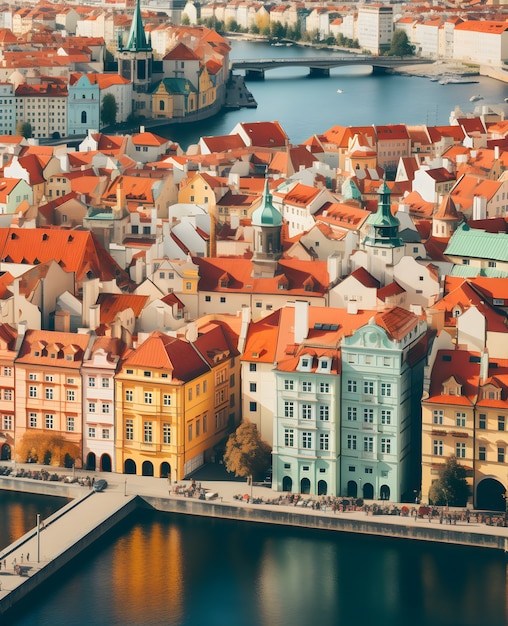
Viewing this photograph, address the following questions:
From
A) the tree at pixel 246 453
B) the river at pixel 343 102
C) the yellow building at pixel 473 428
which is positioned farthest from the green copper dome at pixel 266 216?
the river at pixel 343 102

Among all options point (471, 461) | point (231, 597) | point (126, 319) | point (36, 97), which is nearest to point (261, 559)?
point (231, 597)

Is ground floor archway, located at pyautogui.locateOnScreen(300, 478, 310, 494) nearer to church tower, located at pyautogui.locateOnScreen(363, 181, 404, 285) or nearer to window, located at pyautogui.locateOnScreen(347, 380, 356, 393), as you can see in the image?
window, located at pyautogui.locateOnScreen(347, 380, 356, 393)

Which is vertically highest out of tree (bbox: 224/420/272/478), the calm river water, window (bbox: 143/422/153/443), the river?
the river

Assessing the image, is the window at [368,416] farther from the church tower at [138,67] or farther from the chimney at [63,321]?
the church tower at [138,67]

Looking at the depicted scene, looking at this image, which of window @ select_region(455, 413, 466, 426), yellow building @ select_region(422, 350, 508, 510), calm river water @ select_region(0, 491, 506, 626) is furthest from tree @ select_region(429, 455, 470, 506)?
calm river water @ select_region(0, 491, 506, 626)

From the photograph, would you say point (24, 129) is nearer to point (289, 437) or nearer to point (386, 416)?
point (289, 437)

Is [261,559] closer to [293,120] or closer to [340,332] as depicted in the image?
[340,332]

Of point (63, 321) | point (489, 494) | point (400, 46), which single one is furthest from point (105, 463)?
point (400, 46)
